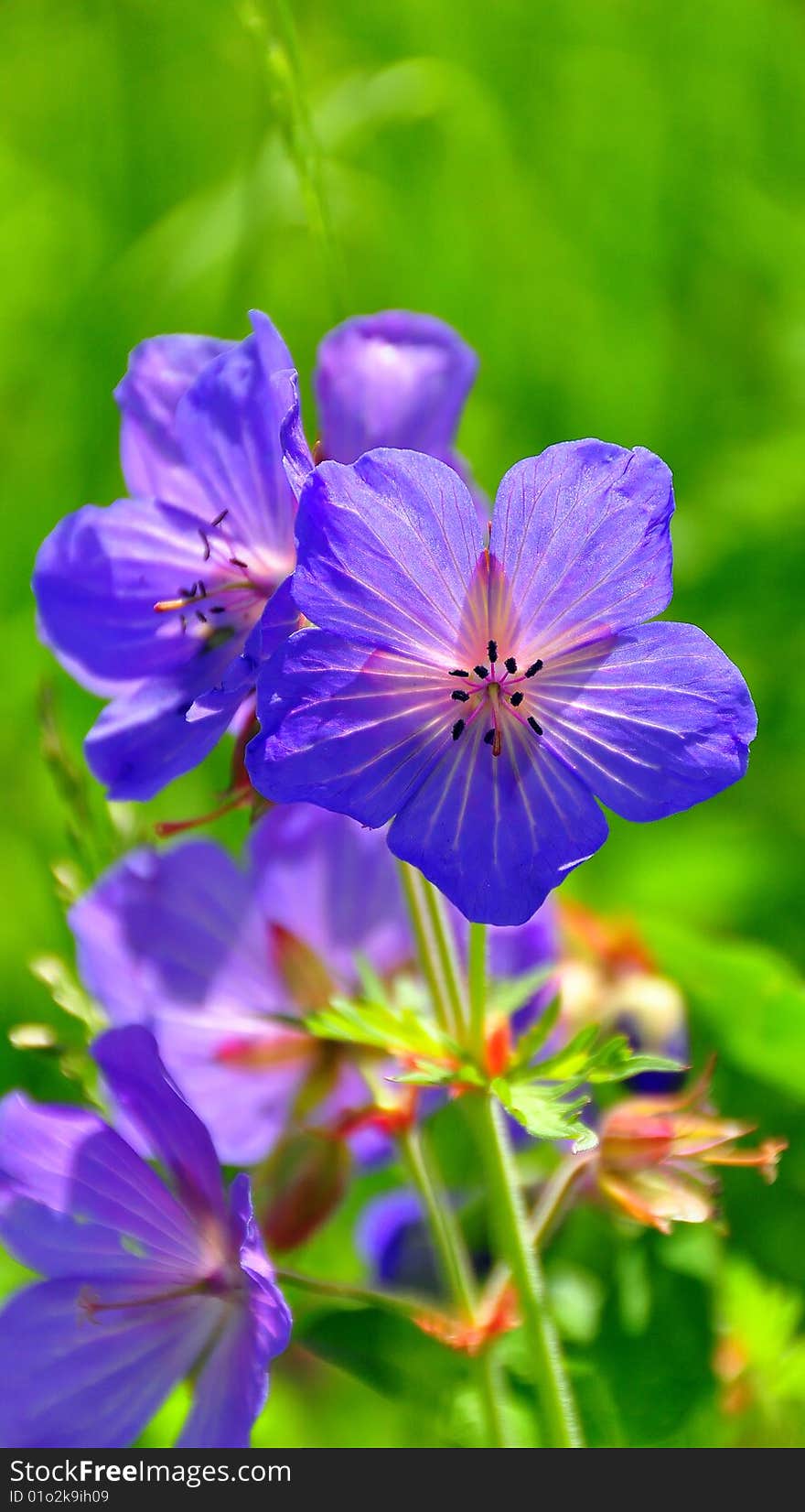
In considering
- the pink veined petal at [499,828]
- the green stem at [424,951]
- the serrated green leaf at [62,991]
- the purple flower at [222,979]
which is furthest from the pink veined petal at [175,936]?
the pink veined petal at [499,828]

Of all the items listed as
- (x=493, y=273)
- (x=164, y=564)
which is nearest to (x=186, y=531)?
(x=164, y=564)

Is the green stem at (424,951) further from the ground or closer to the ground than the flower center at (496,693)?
closer to the ground

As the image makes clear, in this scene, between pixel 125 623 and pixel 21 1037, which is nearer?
pixel 21 1037

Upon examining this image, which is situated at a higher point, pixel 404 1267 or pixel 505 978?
pixel 505 978

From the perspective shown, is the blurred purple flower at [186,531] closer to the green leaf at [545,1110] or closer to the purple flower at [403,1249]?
the green leaf at [545,1110]


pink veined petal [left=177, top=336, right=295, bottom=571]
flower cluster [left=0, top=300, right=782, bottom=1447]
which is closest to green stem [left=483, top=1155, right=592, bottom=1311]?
flower cluster [left=0, top=300, right=782, bottom=1447]
